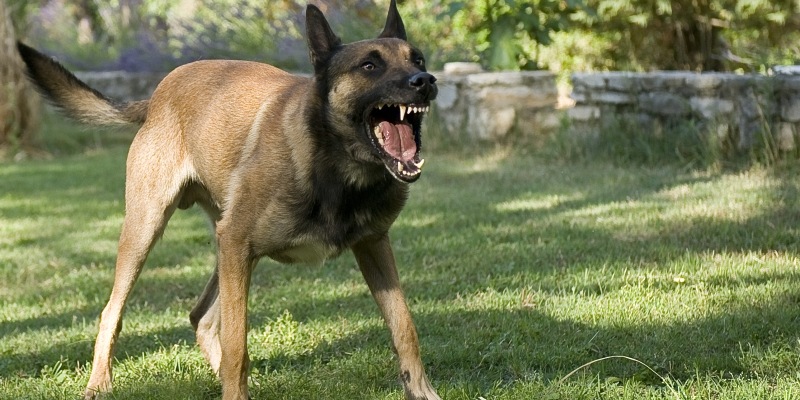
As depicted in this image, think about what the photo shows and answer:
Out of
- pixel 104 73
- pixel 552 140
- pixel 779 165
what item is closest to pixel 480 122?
pixel 552 140

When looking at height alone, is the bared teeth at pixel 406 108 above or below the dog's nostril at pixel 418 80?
below

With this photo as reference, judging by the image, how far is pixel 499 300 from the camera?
5.63 meters

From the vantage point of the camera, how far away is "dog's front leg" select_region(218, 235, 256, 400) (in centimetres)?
409

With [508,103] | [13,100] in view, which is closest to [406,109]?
[508,103]

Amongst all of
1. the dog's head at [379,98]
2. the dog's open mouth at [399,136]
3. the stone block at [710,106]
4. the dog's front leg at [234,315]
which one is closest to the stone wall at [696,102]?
the stone block at [710,106]

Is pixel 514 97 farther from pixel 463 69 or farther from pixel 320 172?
pixel 320 172

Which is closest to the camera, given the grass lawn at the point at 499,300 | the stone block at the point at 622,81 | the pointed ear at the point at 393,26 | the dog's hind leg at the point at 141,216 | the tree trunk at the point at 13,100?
the grass lawn at the point at 499,300

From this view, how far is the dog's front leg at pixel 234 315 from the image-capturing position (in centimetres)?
409

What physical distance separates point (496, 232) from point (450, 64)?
566cm

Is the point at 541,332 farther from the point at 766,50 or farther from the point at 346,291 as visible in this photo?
the point at 766,50

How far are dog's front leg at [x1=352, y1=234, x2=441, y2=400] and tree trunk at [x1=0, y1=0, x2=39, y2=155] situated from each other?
10564 millimetres

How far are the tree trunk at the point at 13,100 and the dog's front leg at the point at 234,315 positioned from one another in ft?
34.4

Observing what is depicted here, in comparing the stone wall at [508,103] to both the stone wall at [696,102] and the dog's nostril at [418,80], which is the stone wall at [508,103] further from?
the dog's nostril at [418,80]

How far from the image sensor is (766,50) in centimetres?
1159
